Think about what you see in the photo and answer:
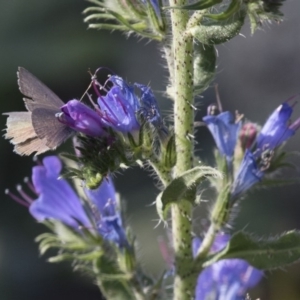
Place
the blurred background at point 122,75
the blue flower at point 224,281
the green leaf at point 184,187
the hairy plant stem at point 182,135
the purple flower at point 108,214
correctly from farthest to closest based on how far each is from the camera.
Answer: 1. the blurred background at point 122,75
2. the blue flower at point 224,281
3. the purple flower at point 108,214
4. the hairy plant stem at point 182,135
5. the green leaf at point 184,187

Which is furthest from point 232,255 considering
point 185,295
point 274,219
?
point 274,219

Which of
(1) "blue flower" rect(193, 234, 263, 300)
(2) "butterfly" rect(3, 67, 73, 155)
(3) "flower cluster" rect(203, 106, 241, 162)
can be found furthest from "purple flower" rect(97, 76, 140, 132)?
(1) "blue flower" rect(193, 234, 263, 300)

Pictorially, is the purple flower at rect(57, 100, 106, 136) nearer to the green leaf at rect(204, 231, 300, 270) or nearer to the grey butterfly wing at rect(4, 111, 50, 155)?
the grey butterfly wing at rect(4, 111, 50, 155)

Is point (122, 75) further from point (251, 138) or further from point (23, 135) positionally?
point (23, 135)

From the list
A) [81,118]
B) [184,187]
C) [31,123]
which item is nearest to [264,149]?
[184,187]

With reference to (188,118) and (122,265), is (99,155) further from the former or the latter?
(122,265)

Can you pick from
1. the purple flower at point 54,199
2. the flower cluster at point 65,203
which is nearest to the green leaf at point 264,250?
the flower cluster at point 65,203

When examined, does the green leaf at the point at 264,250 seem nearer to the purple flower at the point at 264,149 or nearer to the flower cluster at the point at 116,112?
the purple flower at the point at 264,149
